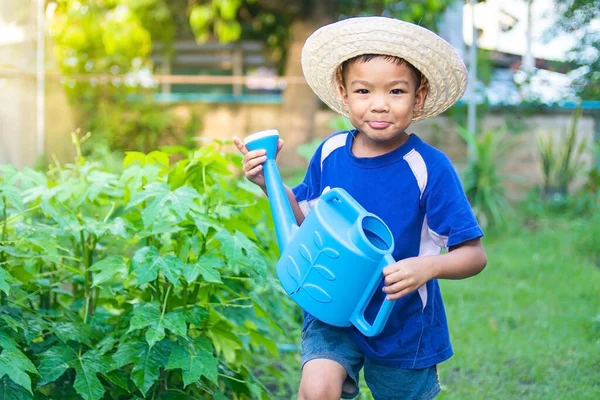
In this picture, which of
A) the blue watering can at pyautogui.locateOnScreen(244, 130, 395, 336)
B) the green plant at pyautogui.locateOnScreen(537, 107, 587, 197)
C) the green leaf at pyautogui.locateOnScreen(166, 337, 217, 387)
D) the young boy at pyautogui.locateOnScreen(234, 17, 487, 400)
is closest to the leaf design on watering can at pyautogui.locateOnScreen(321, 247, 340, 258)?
the blue watering can at pyautogui.locateOnScreen(244, 130, 395, 336)

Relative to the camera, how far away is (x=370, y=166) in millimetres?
2205

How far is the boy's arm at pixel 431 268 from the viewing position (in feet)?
6.29

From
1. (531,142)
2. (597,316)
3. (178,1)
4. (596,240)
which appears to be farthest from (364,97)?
(178,1)

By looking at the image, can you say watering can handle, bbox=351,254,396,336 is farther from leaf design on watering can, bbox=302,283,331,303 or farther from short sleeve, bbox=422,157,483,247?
short sleeve, bbox=422,157,483,247

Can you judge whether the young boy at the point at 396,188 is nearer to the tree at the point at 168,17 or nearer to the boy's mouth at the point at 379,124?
the boy's mouth at the point at 379,124

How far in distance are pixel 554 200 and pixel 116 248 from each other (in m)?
6.36

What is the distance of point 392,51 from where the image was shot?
2.11 m

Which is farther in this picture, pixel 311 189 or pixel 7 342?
pixel 311 189

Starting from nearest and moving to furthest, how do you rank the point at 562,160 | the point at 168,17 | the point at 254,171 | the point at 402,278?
1. the point at 402,278
2. the point at 254,171
3. the point at 562,160
4. the point at 168,17

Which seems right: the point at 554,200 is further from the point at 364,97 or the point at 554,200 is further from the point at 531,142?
the point at 364,97

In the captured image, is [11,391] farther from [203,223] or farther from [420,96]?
[420,96]

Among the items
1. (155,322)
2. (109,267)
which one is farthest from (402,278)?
(109,267)

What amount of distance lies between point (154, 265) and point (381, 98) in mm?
756

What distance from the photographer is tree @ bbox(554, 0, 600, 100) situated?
8781 mm
